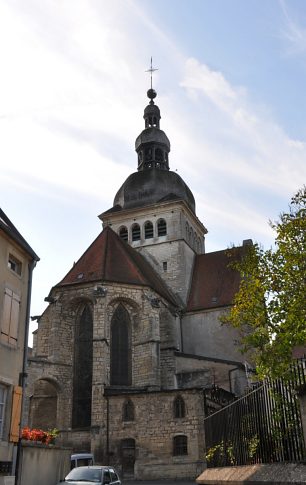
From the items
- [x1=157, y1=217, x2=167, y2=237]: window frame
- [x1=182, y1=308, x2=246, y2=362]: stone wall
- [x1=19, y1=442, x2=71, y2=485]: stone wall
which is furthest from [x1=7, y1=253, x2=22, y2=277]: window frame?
[x1=157, y1=217, x2=167, y2=237]: window frame

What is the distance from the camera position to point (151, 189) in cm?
3797

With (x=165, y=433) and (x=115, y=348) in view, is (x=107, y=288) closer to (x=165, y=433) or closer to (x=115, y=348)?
(x=115, y=348)

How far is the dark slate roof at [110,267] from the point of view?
28.1m

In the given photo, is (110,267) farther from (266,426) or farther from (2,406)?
(266,426)

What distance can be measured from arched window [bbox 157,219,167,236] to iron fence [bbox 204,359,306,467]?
27.1 metres

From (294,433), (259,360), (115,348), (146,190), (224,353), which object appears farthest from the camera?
(146,190)

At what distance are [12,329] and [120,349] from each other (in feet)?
46.0

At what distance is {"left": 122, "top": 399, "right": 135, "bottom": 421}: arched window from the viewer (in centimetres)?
2327

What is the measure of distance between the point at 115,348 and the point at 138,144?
19355mm

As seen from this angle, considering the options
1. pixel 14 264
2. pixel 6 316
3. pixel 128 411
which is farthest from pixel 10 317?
pixel 128 411

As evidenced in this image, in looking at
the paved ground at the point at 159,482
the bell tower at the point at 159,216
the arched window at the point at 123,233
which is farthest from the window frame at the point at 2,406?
the arched window at the point at 123,233

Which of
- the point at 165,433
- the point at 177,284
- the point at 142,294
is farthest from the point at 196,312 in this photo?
the point at 165,433

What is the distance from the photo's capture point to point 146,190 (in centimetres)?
3819

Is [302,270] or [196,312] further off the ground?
[196,312]
